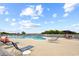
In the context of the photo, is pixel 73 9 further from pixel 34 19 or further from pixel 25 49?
pixel 25 49

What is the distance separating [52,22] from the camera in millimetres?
2143

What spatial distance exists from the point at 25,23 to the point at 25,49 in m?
0.29

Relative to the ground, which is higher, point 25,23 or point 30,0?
point 30,0

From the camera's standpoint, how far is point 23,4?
2.10m

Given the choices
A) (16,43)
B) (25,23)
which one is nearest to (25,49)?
(16,43)

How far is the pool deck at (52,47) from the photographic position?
83.1 inches

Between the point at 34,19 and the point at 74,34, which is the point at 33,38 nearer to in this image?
the point at 34,19

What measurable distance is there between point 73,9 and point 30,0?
1.61 ft

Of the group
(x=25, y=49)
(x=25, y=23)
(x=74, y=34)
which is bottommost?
(x=25, y=49)

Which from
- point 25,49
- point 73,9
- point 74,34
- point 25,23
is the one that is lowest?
point 25,49

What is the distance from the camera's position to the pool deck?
211 cm

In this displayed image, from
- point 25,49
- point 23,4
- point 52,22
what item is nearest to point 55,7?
point 52,22

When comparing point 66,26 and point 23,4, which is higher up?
point 23,4

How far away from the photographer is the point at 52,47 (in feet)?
7.08
